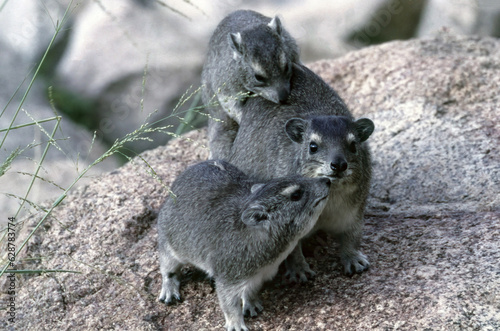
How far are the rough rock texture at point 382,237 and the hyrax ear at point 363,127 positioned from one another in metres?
1.02

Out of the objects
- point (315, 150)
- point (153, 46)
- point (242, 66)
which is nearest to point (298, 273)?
point (315, 150)

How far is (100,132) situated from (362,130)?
6.87m

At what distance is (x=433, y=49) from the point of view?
838cm

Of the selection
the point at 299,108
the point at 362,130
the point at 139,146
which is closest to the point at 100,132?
the point at 139,146

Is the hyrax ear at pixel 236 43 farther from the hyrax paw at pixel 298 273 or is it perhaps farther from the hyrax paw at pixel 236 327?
the hyrax paw at pixel 236 327

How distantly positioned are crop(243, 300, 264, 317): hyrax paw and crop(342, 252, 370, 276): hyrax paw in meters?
0.80

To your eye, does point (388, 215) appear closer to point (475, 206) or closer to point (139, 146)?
point (475, 206)

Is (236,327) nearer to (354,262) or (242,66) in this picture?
(354,262)

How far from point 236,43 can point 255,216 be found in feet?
7.53

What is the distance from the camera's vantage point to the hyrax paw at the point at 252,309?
504 centimetres

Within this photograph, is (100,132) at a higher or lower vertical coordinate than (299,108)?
lower

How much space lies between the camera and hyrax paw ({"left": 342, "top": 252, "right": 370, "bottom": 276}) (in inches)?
208

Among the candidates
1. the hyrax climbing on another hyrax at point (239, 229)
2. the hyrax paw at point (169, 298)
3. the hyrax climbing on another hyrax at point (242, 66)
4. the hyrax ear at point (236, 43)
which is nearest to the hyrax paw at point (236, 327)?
the hyrax climbing on another hyrax at point (239, 229)

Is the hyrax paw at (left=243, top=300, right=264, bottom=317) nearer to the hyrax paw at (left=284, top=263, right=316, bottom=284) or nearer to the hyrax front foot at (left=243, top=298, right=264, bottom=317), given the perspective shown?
the hyrax front foot at (left=243, top=298, right=264, bottom=317)
